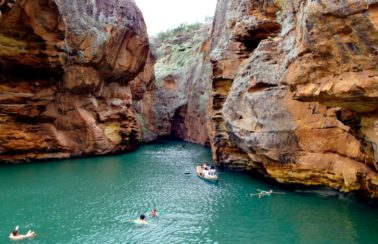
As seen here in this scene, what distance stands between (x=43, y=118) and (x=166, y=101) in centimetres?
3203

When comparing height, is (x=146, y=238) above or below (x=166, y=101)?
below

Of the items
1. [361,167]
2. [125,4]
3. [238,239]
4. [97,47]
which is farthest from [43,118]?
[361,167]

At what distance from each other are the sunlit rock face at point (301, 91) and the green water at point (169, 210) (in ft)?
8.06

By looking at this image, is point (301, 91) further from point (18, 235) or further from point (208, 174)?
point (208, 174)

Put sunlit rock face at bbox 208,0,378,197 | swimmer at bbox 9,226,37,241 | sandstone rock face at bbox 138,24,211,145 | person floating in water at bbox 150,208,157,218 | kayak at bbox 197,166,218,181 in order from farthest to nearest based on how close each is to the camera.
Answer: sandstone rock face at bbox 138,24,211,145
kayak at bbox 197,166,218,181
person floating in water at bbox 150,208,157,218
swimmer at bbox 9,226,37,241
sunlit rock face at bbox 208,0,378,197

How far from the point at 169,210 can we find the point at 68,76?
986 inches

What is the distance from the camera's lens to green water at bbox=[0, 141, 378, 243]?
18906 millimetres

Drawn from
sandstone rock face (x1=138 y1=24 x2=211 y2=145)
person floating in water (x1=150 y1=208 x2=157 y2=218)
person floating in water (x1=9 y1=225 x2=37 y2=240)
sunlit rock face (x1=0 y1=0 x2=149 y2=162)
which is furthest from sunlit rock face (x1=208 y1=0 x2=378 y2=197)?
sandstone rock face (x1=138 y1=24 x2=211 y2=145)

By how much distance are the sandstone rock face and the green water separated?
27208mm

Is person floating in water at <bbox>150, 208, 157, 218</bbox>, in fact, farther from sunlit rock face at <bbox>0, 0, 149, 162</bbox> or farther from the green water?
sunlit rock face at <bbox>0, 0, 149, 162</bbox>

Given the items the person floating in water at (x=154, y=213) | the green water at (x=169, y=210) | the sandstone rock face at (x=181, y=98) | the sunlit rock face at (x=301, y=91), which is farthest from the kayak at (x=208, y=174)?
the sandstone rock face at (x=181, y=98)

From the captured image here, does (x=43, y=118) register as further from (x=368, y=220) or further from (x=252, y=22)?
(x=368, y=220)

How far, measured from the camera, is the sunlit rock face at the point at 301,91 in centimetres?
1402

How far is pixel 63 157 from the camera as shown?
43.0 metres
